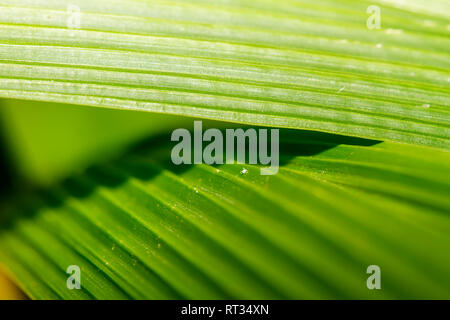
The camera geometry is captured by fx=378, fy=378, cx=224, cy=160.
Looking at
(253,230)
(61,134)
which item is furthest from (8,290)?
(253,230)

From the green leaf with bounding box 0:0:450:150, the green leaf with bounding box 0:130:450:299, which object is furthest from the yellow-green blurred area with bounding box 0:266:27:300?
the green leaf with bounding box 0:0:450:150

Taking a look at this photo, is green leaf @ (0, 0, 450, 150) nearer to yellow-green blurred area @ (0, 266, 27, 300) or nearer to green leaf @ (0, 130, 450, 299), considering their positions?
green leaf @ (0, 130, 450, 299)

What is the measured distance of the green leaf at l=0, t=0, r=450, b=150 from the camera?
72cm

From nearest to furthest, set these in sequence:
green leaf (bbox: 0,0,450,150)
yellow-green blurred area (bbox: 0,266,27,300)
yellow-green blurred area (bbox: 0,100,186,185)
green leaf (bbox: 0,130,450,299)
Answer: green leaf (bbox: 0,130,450,299) → green leaf (bbox: 0,0,450,150) → yellow-green blurred area (bbox: 0,266,27,300) → yellow-green blurred area (bbox: 0,100,186,185)

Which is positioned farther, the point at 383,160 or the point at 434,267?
the point at 383,160

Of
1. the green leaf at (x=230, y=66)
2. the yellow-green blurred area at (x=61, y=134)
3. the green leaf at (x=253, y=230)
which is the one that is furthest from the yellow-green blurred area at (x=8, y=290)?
the green leaf at (x=230, y=66)

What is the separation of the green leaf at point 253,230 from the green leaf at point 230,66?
8 centimetres

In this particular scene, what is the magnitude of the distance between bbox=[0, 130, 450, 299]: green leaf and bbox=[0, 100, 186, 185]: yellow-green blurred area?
107 mm

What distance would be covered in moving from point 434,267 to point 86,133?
2.82ft

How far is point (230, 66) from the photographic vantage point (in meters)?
0.76

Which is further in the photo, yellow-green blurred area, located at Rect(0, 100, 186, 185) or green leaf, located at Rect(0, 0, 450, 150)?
yellow-green blurred area, located at Rect(0, 100, 186, 185)

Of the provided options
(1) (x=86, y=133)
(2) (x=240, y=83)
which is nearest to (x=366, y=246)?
(2) (x=240, y=83)

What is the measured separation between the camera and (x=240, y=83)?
75cm

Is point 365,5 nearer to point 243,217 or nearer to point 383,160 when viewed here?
point 383,160
